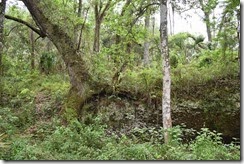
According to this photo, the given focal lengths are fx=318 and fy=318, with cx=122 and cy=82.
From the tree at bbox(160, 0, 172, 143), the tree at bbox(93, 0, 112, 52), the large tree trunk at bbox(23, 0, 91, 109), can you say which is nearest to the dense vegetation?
the large tree trunk at bbox(23, 0, 91, 109)

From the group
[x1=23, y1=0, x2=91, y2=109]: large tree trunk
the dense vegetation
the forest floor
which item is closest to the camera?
the forest floor

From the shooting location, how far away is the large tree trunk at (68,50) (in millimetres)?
8039

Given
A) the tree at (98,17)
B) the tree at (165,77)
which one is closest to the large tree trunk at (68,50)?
the tree at (165,77)

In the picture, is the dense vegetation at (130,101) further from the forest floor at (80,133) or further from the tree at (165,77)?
the tree at (165,77)

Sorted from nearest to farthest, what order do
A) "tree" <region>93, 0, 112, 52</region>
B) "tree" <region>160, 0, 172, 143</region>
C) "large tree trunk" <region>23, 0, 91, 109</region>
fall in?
"tree" <region>160, 0, 172, 143</region>, "large tree trunk" <region>23, 0, 91, 109</region>, "tree" <region>93, 0, 112, 52</region>

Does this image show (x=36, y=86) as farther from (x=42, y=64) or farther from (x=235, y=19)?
(x=235, y=19)

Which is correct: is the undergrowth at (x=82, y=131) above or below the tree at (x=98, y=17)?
below

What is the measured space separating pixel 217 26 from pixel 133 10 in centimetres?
216

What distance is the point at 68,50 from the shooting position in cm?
821

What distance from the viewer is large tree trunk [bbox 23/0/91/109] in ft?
26.4

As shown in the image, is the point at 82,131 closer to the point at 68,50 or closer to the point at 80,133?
the point at 80,133

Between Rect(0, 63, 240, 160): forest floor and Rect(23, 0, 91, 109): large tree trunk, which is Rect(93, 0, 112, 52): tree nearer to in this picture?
Rect(0, 63, 240, 160): forest floor

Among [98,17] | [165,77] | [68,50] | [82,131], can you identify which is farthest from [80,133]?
[98,17]

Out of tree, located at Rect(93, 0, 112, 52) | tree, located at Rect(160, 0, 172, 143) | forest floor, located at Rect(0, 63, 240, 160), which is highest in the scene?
tree, located at Rect(93, 0, 112, 52)
